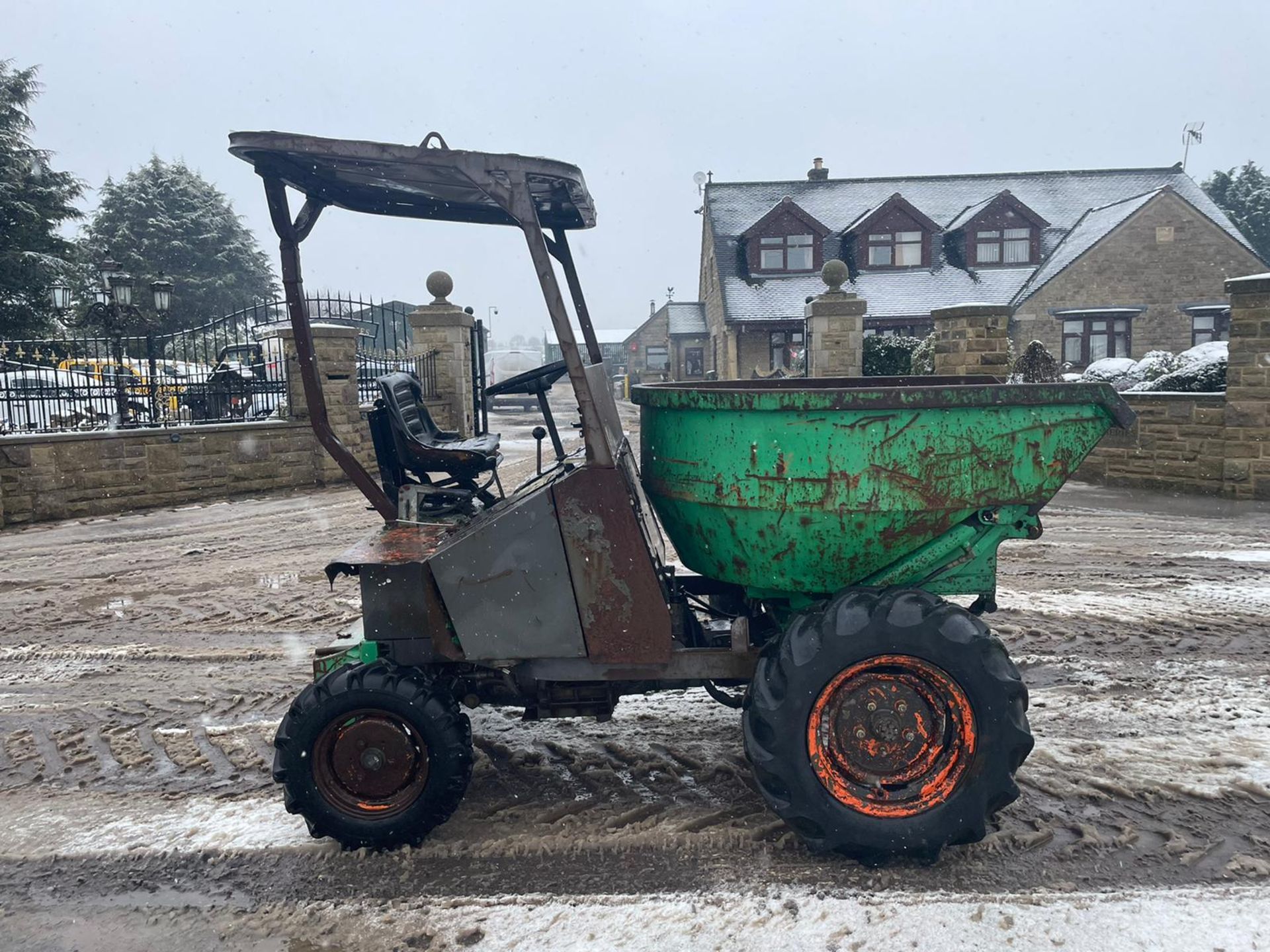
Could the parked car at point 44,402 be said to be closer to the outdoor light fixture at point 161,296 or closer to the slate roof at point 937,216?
the outdoor light fixture at point 161,296

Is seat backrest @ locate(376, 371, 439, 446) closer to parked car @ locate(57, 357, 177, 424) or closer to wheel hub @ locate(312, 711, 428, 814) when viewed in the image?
wheel hub @ locate(312, 711, 428, 814)

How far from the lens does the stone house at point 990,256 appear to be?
84.7 feet

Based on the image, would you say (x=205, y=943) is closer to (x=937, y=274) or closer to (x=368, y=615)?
(x=368, y=615)

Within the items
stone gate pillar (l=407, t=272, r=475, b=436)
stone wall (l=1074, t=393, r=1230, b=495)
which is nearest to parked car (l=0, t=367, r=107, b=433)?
stone gate pillar (l=407, t=272, r=475, b=436)

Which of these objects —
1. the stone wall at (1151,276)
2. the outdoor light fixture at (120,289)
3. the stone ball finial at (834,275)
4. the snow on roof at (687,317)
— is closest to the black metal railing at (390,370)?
the outdoor light fixture at (120,289)

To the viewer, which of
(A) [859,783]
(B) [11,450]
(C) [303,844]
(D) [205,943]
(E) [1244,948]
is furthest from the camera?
(B) [11,450]

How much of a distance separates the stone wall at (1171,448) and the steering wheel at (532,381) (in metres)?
7.43

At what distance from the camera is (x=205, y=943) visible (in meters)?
2.49

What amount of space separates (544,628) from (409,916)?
36.3 inches

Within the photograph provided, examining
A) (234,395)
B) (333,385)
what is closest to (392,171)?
(333,385)

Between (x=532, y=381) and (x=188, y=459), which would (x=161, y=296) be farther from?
(x=532, y=381)

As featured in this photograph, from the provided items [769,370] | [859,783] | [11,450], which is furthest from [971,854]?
[769,370]

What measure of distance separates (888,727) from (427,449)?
77.4 inches

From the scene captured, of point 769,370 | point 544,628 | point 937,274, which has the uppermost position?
point 937,274
